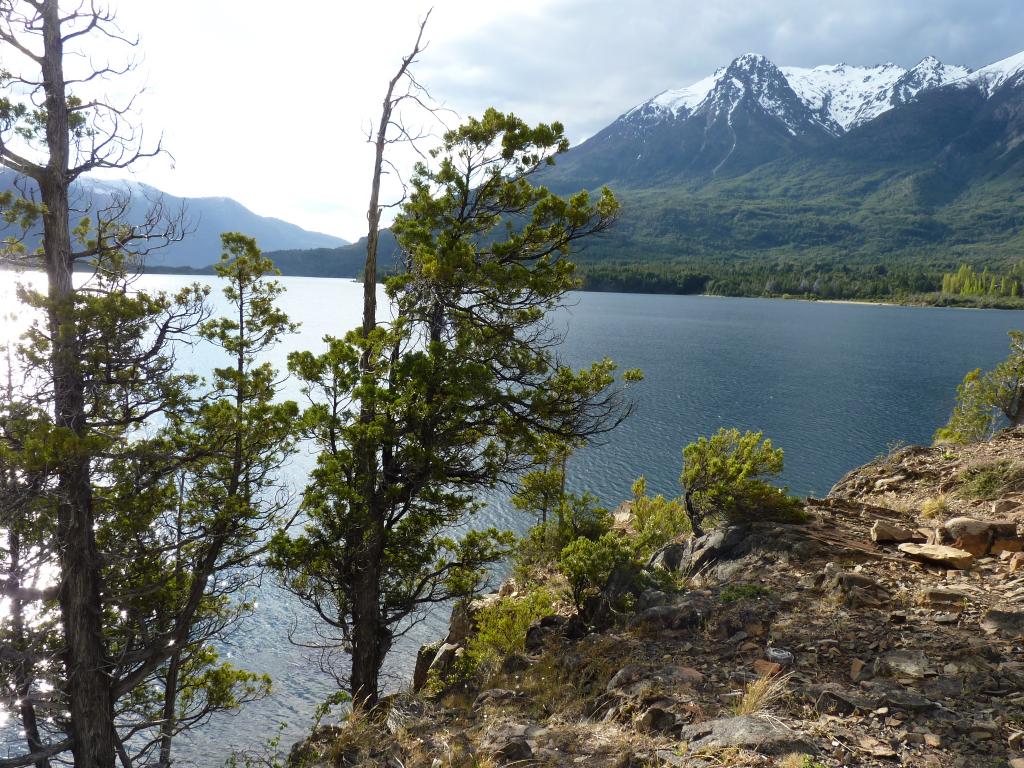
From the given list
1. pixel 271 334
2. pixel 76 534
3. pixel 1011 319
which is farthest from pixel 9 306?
pixel 1011 319

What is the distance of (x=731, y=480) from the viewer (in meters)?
14.6

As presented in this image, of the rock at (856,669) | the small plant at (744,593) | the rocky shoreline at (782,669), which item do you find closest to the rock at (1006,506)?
the rocky shoreline at (782,669)

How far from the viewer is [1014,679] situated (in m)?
7.16

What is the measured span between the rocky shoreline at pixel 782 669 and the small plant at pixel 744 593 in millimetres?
27

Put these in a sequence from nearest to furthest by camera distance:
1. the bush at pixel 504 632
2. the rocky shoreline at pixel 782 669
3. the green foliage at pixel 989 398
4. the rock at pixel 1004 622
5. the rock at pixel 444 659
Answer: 1. the rocky shoreline at pixel 782 669
2. the rock at pixel 1004 622
3. the bush at pixel 504 632
4. the rock at pixel 444 659
5. the green foliage at pixel 989 398

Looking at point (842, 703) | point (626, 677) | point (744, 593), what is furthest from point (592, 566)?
point (842, 703)

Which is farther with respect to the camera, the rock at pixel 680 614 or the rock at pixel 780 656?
the rock at pixel 680 614

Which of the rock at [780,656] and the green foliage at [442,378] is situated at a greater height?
the green foliage at [442,378]

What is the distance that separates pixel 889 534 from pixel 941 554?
4.47 ft

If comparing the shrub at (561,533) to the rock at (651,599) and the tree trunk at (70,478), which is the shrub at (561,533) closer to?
the rock at (651,599)

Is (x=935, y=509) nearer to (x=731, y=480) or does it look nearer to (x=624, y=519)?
(x=731, y=480)

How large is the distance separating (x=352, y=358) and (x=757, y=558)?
920 centimetres

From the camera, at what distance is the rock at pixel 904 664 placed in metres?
7.70

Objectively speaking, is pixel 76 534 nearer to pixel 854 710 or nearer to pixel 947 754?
pixel 854 710
